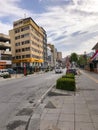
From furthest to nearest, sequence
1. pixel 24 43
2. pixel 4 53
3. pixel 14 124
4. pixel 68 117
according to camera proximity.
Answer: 1. pixel 24 43
2. pixel 4 53
3. pixel 68 117
4. pixel 14 124

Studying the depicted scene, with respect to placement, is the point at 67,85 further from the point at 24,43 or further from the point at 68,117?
the point at 24,43

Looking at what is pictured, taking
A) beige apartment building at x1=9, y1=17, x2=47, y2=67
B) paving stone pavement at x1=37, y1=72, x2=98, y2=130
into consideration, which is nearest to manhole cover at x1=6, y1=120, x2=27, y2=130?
paving stone pavement at x1=37, y1=72, x2=98, y2=130

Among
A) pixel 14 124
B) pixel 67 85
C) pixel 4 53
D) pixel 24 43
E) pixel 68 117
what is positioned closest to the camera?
pixel 14 124

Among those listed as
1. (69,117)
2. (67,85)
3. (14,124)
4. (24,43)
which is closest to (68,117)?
(69,117)

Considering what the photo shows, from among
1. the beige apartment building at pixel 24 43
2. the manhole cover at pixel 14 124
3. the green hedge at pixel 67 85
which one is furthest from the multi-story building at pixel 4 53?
the manhole cover at pixel 14 124

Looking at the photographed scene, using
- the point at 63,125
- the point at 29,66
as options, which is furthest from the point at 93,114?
the point at 29,66

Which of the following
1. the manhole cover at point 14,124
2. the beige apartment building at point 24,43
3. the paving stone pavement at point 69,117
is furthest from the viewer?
the beige apartment building at point 24,43

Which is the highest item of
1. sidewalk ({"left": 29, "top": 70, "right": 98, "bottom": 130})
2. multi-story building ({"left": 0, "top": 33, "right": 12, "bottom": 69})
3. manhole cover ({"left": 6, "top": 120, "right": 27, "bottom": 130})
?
multi-story building ({"left": 0, "top": 33, "right": 12, "bottom": 69})

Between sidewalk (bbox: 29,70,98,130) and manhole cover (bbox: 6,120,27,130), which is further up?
sidewalk (bbox: 29,70,98,130)

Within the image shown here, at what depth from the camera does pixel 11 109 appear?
38.7 ft

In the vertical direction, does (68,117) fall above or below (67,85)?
below

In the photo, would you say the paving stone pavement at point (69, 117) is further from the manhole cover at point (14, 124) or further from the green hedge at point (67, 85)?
the green hedge at point (67, 85)

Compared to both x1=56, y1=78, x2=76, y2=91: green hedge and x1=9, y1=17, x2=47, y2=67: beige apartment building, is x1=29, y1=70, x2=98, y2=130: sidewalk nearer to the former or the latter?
x1=56, y1=78, x2=76, y2=91: green hedge

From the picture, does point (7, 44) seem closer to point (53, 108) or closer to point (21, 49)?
point (21, 49)
